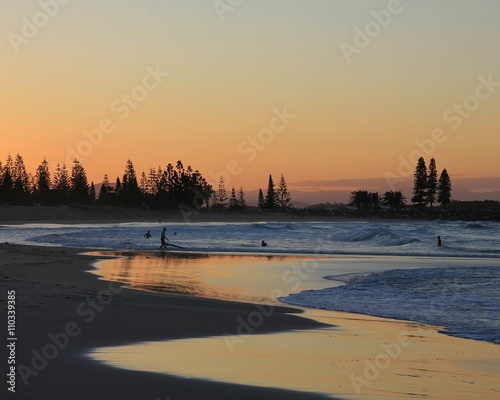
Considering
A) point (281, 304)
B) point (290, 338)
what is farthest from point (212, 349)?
point (281, 304)

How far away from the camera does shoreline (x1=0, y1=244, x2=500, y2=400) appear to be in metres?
8.59

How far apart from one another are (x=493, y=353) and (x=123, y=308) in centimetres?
836

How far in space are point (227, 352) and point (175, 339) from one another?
4.56 ft

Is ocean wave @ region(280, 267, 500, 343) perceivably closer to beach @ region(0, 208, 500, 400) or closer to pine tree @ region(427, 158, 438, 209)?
beach @ region(0, 208, 500, 400)

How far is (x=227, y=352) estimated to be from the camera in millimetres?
11391

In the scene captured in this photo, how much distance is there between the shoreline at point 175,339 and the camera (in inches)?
338

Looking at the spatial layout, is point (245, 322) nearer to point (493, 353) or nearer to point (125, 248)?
point (493, 353)

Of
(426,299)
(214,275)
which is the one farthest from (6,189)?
(426,299)

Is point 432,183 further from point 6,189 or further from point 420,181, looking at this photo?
point 6,189

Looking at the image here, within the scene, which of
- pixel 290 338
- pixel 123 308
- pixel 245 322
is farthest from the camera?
pixel 123 308

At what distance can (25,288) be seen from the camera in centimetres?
1806

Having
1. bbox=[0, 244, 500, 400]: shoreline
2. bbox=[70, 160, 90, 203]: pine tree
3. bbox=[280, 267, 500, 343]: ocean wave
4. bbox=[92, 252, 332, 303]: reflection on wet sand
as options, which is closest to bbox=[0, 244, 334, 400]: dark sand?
bbox=[0, 244, 500, 400]: shoreline

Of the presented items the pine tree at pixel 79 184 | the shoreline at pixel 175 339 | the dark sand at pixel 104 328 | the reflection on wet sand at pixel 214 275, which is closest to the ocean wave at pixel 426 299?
the shoreline at pixel 175 339

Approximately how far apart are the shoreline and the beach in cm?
2
